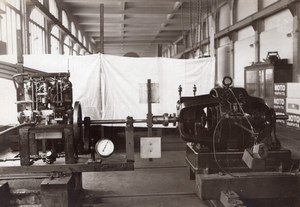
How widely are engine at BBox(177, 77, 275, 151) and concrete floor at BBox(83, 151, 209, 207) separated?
2.38ft

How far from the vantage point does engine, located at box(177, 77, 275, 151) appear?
284 cm

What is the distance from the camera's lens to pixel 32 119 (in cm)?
316

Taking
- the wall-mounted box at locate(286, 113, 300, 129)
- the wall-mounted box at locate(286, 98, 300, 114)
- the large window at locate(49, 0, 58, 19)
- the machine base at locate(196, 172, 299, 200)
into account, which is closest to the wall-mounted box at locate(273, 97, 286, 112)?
the wall-mounted box at locate(286, 98, 300, 114)

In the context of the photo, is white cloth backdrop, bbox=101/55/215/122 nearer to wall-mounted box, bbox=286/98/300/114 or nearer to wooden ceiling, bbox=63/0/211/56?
wall-mounted box, bbox=286/98/300/114

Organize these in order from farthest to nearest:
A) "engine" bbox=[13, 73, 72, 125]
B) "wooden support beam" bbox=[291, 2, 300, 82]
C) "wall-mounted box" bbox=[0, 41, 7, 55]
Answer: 1. "wooden support beam" bbox=[291, 2, 300, 82]
2. "wall-mounted box" bbox=[0, 41, 7, 55]
3. "engine" bbox=[13, 73, 72, 125]

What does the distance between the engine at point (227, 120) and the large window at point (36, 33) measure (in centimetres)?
628

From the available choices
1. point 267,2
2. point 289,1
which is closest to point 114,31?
point 267,2

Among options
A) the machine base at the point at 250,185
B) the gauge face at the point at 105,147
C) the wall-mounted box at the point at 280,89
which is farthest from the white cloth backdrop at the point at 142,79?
the machine base at the point at 250,185

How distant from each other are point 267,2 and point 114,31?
9.66 m

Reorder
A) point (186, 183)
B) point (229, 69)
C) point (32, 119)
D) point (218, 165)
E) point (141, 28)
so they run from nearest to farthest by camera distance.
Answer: point (218, 165) < point (32, 119) < point (186, 183) < point (229, 69) < point (141, 28)

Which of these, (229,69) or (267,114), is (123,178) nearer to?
(267,114)

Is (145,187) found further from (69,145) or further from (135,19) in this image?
(135,19)

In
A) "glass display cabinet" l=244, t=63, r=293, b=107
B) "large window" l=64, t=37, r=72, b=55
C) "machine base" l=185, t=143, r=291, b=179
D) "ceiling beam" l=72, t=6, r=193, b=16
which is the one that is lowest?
"machine base" l=185, t=143, r=291, b=179

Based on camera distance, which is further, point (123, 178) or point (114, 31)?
point (114, 31)
